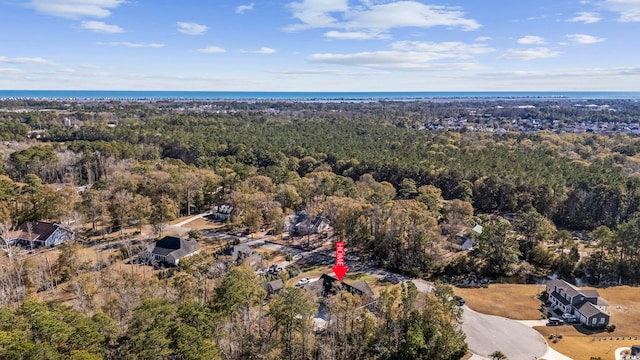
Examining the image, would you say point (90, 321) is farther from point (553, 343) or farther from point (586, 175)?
point (586, 175)

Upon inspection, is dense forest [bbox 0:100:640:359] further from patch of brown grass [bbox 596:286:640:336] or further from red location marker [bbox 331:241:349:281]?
red location marker [bbox 331:241:349:281]

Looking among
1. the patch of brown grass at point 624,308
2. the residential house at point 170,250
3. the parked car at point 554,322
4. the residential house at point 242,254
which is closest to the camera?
the patch of brown grass at point 624,308

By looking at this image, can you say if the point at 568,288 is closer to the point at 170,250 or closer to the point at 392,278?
the point at 392,278

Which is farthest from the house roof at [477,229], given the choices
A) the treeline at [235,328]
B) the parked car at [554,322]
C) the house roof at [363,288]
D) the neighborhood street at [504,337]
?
the treeline at [235,328]

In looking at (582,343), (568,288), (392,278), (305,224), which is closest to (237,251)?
(305,224)

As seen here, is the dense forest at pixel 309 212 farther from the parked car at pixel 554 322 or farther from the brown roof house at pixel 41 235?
the parked car at pixel 554 322

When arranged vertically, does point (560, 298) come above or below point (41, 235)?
below
